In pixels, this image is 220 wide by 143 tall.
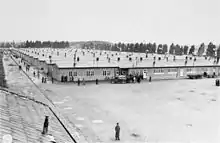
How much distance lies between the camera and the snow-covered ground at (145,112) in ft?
51.0

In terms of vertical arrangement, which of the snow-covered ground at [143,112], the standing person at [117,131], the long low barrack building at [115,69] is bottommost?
the snow-covered ground at [143,112]

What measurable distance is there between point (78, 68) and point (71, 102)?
14104mm

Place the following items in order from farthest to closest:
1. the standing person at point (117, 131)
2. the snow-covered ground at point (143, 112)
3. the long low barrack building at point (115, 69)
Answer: the long low barrack building at point (115, 69) → the snow-covered ground at point (143, 112) → the standing person at point (117, 131)

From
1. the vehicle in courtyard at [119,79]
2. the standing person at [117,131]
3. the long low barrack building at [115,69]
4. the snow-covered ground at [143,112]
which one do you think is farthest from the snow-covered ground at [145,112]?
the long low barrack building at [115,69]

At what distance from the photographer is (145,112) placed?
2055 centimetres

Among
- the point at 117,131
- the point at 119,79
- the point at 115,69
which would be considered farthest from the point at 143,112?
the point at 115,69

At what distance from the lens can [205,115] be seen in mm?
20016

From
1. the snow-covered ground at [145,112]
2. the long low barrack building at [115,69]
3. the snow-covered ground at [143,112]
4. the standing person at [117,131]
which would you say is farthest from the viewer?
the long low barrack building at [115,69]

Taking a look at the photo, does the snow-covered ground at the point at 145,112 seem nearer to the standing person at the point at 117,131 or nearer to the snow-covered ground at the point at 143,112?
the snow-covered ground at the point at 143,112

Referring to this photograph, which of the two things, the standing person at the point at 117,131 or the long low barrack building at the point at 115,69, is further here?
the long low barrack building at the point at 115,69

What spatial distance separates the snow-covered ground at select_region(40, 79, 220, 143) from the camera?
15.5 m

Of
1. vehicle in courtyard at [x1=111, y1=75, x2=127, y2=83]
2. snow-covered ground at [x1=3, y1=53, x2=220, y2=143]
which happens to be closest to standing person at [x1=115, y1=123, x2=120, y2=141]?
snow-covered ground at [x1=3, y1=53, x2=220, y2=143]

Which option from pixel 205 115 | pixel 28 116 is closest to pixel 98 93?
pixel 205 115

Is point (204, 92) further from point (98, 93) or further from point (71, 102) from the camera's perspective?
point (71, 102)
